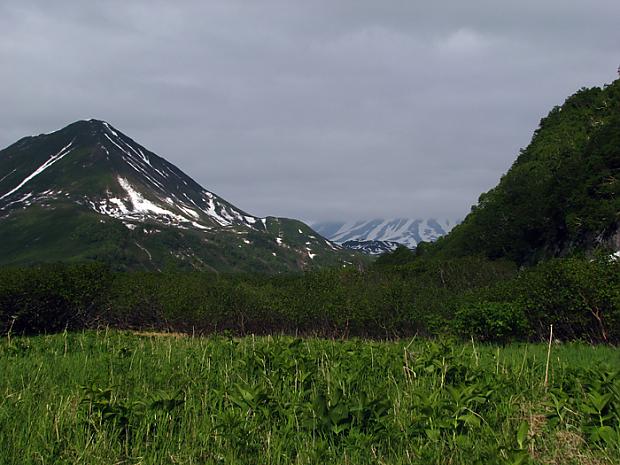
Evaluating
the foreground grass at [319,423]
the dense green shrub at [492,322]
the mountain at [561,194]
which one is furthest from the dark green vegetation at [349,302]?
the foreground grass at [319,423]

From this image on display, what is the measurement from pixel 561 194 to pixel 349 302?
33668mm

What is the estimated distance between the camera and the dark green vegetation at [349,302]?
87.2 feet

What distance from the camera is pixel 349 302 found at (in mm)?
39469

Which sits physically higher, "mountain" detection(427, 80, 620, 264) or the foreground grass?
"mountain" detection(427, 80, 620, 264)

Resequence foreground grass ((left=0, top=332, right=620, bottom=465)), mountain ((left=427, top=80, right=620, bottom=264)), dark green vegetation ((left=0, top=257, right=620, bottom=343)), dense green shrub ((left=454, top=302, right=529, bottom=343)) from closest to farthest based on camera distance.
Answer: foreground grass ((left=0, top=332, right=620, bottom=465))
dense green shrub ((left=454, top=302, right=529, bottom=343))
dark green vegetation ((left=0, top=257, right=620, bottom=343))
mountain ((left=427, top=80, right=620, bottom=264))

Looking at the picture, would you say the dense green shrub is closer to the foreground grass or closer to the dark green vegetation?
the dark green vegetation

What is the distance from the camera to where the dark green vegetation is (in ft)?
87.2

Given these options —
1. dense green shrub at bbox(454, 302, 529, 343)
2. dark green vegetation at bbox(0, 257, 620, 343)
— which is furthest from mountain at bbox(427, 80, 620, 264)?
dense green shrub at bbox(454, 302, 529, 343)

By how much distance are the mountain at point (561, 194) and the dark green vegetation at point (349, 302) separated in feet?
29.5

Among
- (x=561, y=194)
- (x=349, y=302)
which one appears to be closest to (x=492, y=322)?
(x=349, y=302)

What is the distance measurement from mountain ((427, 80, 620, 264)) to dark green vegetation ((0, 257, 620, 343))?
355 inches

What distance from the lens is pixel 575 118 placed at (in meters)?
87.9

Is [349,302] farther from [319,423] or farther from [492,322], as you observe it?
[319,423]

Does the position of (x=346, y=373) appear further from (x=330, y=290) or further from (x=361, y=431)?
(x=330, y=290)
